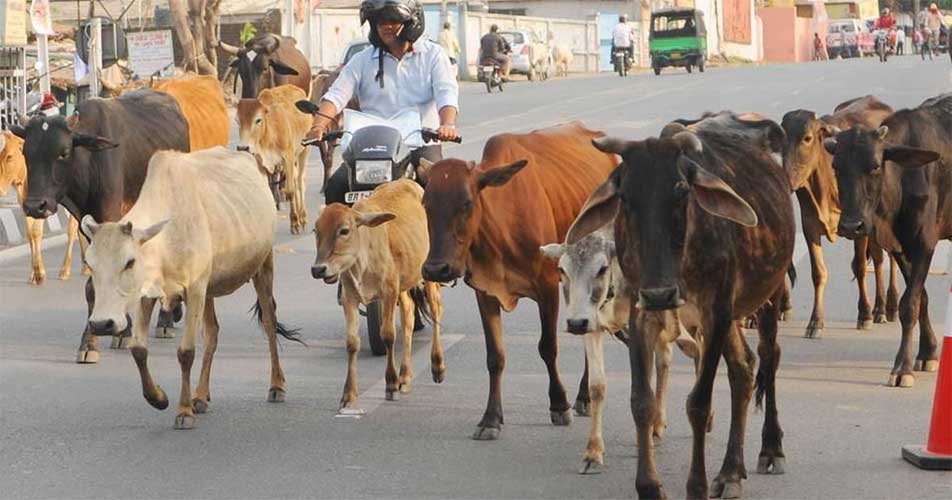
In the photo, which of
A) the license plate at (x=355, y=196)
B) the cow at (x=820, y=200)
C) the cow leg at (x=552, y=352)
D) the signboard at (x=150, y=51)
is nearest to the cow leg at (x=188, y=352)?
the license plate at (x=355, y=196)

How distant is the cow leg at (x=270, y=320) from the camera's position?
10164mm

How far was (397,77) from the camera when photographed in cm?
1142

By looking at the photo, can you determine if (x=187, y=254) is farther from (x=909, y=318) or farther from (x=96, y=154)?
(x=909, y=318)

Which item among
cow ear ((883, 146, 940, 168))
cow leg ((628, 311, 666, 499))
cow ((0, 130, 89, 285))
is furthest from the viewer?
cow ((0, 130, 89, 285))

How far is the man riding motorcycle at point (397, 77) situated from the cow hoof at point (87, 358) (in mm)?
1801

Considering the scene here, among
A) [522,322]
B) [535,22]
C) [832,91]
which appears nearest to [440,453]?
[522,322]

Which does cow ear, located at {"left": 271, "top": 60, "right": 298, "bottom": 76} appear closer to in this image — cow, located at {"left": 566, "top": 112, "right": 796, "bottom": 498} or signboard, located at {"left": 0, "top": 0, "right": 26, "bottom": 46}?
signboard, located at {"left": 0, "top": 0, "right": 26, "bottom": 46}

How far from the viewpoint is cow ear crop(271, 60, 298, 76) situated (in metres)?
21.5

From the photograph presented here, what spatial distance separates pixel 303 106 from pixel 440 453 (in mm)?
3038

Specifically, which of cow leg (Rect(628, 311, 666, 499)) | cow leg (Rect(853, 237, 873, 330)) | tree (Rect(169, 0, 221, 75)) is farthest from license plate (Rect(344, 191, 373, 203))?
tree (Rect(169, 0, 221, 75))

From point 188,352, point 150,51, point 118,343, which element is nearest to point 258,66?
point 150,51

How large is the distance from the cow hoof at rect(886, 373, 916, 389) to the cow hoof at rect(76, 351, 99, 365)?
16.0 feet

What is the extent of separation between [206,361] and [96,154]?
3.14 m

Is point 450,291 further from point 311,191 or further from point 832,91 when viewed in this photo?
point 832,91
